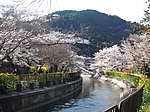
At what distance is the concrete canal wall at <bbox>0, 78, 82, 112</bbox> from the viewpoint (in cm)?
2559

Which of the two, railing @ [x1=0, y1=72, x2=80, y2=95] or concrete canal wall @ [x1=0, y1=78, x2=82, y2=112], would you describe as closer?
concrete canal wall @ [x1=0, y1=78, x2=82, y2=112]

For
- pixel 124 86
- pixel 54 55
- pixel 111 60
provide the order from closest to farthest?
pixel 124 86 → pixel 54 55 → pixel 111 60

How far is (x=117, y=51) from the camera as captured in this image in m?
98.5

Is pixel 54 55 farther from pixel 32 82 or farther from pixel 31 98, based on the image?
pixel 31 98

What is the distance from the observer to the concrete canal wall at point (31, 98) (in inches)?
1008

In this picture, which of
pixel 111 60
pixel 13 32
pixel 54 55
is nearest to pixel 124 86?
pixel 54 55

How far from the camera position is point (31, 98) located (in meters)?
30.6

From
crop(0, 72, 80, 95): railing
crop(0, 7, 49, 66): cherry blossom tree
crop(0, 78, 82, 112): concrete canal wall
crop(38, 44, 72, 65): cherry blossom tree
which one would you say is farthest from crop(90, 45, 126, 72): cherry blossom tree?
crop(0, 7, 49, 66): cherry blossom tree

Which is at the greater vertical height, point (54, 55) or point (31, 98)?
point (54, 55)

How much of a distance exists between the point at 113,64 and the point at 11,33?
77.6 m

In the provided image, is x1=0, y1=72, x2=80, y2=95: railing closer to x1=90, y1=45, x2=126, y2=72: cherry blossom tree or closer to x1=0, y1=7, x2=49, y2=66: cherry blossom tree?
x1=0, y1=7, x2=49, y2=66: cherry blossom tree

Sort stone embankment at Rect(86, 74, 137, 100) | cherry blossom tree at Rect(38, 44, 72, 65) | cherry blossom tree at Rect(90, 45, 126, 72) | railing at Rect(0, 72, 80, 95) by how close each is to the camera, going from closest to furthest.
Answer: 1. stone embankment at Rect(86, 74, 137, 100)
2. railing at Rect(0, 72, 80, 95)
3. cherry blossom tree at Rect(38, 44, 72, 65)
4. cherry blossom tree at Rect(90, 45, 126, 72)

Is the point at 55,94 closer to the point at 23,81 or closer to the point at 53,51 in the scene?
the point at 23,81

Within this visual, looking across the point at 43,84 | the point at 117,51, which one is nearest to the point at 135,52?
the point at 43,84
